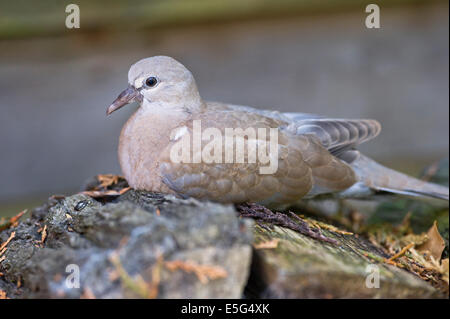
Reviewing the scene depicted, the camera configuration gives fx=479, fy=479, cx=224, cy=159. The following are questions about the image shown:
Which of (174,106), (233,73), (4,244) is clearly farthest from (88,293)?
(233,73)

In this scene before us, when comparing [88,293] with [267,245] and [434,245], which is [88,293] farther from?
[434,245]

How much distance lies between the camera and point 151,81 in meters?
2.10

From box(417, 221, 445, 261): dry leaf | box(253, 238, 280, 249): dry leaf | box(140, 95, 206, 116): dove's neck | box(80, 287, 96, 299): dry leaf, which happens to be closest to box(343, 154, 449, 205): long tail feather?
box(417, 221, 445, 261): dry leaf

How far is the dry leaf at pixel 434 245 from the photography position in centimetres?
196

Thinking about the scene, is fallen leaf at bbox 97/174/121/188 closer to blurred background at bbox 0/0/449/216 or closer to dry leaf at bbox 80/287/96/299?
dry leaf at bbox 80/287/96/299

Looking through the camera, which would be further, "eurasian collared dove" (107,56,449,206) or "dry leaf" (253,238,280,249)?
"eurasian collared dove" (107,56,449,206)

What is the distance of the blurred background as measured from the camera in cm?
Answer: 358

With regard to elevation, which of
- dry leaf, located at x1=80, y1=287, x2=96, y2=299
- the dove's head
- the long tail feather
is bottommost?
dry leaf, located at x1=80, y1=287, x2=96, y2=299

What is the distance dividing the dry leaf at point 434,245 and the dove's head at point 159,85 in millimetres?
1182

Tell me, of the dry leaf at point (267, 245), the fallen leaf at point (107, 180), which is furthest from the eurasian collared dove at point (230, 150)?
the dry leaf at point (267, 245)

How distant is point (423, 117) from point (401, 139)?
0.26 metres

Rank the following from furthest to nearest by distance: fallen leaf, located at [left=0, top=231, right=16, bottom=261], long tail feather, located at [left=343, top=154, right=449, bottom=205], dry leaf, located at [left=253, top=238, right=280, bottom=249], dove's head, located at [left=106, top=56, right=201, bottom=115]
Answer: long tail feather, located at [left=343, top=154, right=449, bottom=205] → dove's head, located at [left=106, top=56, right=201, bottom=115] → fallen leaf, located at [left=0, top=231, right=16, bottom=261] → dry leaf, located at [left=253, top=238, right=280, bottom=249]
